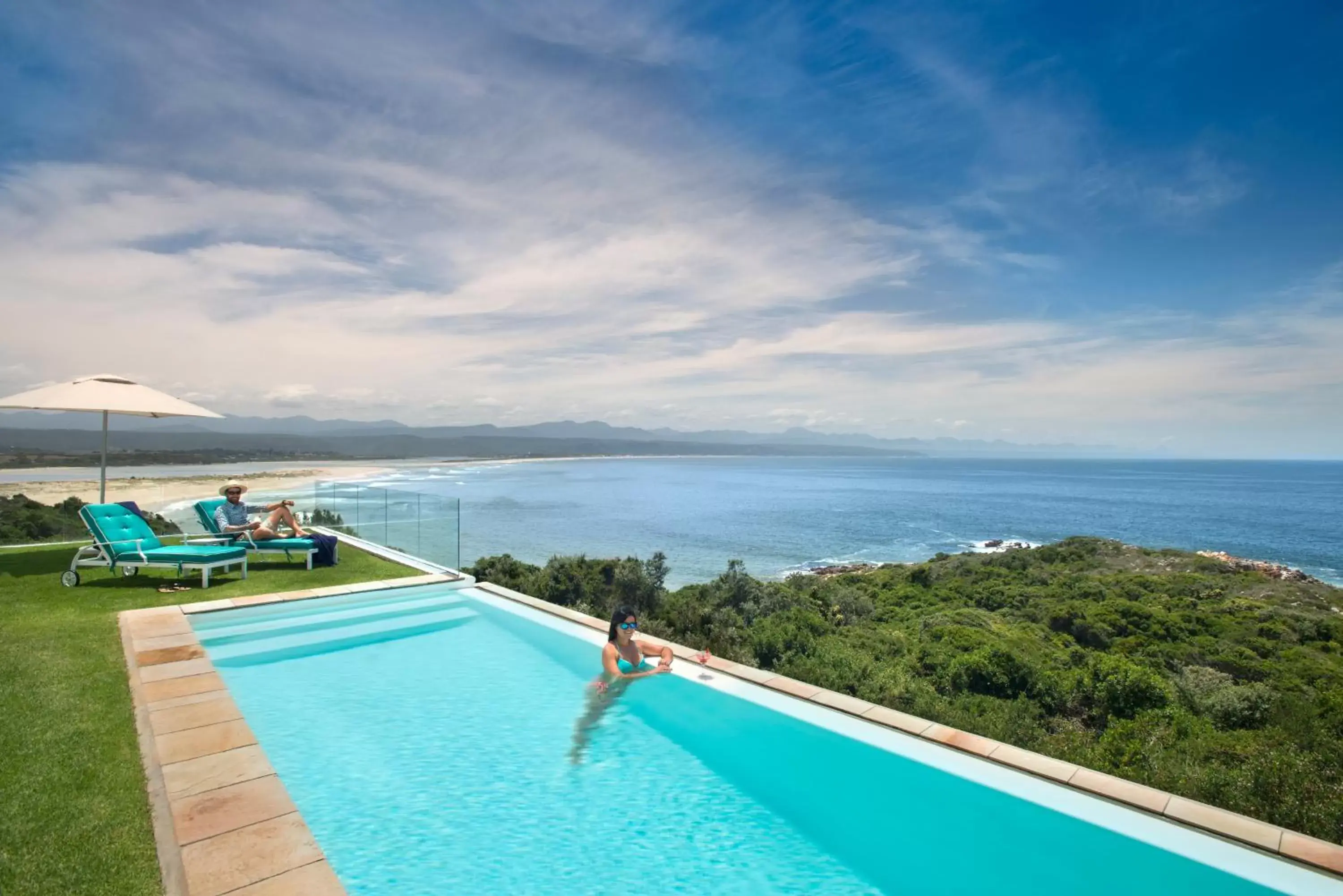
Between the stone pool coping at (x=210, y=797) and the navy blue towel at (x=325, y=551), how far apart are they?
15.2 ft

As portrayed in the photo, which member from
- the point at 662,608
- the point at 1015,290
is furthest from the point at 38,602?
the point at 1015,290

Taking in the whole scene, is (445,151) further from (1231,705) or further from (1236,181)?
(1236,181)

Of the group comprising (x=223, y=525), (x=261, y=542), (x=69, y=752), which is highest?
(x=223, y=525)

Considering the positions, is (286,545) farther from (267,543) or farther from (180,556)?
(180,556)

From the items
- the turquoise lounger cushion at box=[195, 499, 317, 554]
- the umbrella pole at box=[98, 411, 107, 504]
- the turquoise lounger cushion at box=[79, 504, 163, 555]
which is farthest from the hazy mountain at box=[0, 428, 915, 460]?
the turquoise lounger cushion at box=[79, 504, 163, 555]

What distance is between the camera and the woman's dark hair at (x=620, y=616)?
5582 mm

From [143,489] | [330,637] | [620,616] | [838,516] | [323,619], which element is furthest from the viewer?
[838,516]

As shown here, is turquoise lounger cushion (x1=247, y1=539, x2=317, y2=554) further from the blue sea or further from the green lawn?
the blue sea

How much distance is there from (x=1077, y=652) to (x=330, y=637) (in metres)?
14.2

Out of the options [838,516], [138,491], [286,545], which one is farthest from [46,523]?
[838,516]

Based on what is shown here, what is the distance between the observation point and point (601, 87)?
10.9m

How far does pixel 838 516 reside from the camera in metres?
49.5

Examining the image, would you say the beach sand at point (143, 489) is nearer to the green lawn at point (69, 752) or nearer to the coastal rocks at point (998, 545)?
the green lawn at point (69, 752)

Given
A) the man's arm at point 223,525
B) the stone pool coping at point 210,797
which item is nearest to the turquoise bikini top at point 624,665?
the stone pool coping at point 210,797
